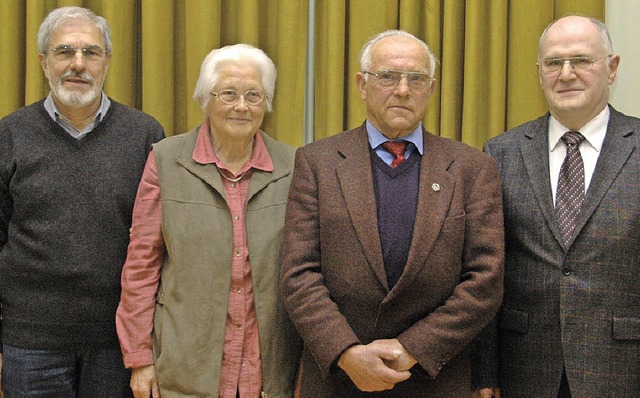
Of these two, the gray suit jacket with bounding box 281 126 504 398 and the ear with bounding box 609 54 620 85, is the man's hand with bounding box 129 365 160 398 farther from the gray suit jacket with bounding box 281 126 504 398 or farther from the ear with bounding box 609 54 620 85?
the ear with bounding box 609 54 620 85

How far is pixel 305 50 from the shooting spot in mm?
2924

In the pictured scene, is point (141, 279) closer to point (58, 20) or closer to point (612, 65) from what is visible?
point (58, 20)

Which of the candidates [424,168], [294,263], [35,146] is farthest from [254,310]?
[35,146]

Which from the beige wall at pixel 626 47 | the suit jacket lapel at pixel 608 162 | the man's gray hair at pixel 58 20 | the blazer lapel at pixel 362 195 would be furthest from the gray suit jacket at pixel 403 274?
the beige wall at pixel 626 47

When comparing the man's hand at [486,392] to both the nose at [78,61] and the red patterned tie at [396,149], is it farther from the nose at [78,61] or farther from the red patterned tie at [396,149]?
the nose at [78,61]

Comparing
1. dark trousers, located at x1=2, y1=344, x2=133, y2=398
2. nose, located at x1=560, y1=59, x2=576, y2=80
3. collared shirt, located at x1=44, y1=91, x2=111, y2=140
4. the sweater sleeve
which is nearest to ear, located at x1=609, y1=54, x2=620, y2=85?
nose, located at x1=560, y1=59, x2=576, y2=80

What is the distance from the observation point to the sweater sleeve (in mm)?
2062

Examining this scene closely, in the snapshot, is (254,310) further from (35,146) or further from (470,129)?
(470,129)

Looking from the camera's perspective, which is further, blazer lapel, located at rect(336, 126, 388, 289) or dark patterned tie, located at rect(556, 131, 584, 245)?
dark patterned tie, located at rect(556, 131, 584, 245)

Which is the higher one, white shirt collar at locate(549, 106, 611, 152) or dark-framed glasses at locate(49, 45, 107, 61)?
dark-framed glasses at locate(49, 45, 107, 61)

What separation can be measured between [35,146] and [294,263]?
886 millimetres

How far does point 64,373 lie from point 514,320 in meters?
1.33

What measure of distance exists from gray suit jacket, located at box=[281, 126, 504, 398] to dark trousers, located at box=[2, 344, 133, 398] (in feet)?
1.97

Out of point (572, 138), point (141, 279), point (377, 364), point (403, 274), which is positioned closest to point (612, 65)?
point (572, 138)
